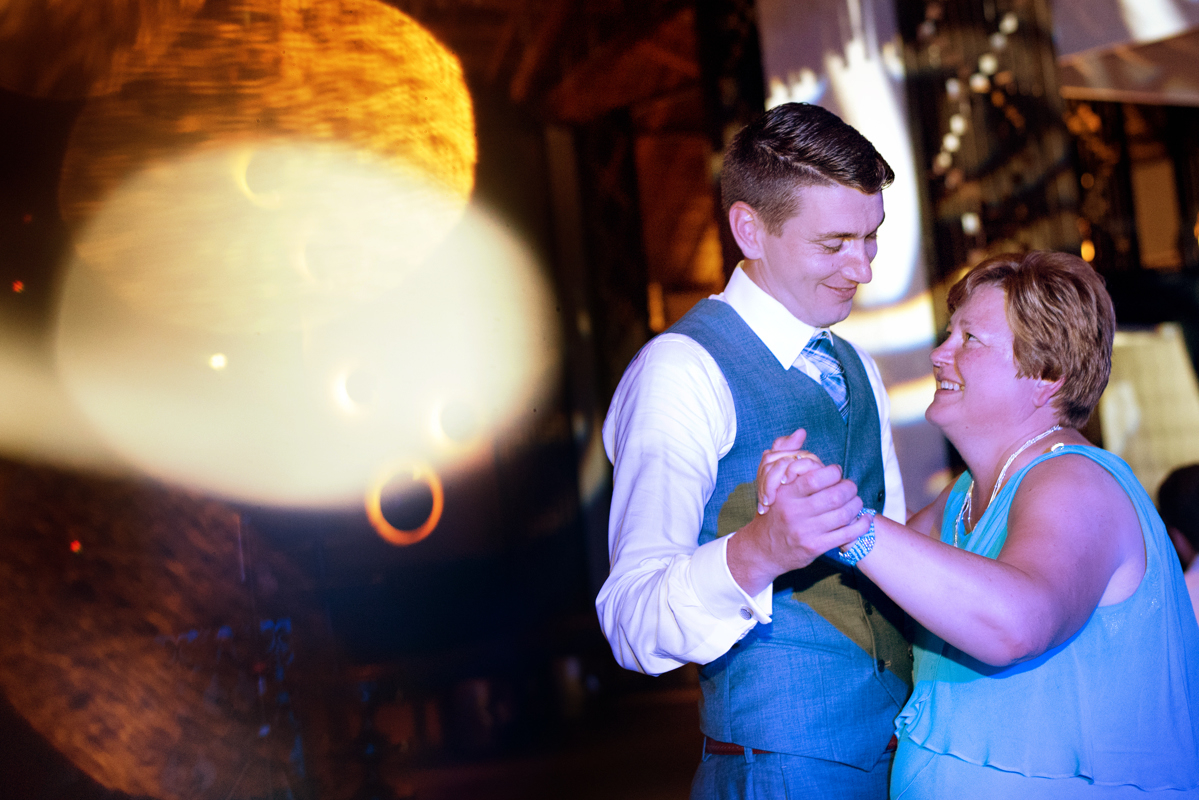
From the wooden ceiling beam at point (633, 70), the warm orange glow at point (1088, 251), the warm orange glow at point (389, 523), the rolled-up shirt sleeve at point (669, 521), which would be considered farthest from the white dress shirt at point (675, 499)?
the warm orange glow at point (389, 523)

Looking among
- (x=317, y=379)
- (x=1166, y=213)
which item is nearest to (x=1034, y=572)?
(x=317, y=379)

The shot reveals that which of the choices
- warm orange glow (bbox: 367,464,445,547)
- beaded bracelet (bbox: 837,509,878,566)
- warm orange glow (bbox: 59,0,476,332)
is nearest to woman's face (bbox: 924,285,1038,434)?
beaded bracelet (bbox: 837,509,878,566)

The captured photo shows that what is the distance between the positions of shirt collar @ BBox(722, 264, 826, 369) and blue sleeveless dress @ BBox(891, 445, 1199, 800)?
371 millimetres

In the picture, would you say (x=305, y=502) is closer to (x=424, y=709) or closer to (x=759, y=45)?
(x=424, y=709)

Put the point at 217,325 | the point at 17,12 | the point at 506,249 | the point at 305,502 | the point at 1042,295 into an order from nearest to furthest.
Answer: the point at 1042,295 < the point at 17,12 < the point at 217,325 < the point at 305,502 < the point at 506,249

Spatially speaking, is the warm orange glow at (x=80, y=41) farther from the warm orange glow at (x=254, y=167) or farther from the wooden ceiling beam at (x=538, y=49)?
the wooden ceiling beam at (x=538, y=49)

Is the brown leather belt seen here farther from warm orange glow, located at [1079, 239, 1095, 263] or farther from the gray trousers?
warm orange glow, located at [1079, 239, 1095, 263]

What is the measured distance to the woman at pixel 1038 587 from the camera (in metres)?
1.01

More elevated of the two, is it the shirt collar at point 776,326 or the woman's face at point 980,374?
the shirt collar at point 776,326

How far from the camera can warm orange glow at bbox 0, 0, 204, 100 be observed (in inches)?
200

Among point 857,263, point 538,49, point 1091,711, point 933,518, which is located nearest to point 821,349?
point 857,263

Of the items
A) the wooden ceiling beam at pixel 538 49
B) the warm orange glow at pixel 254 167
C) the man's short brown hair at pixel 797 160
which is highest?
the wooden ceiling beam at pixel 538 49

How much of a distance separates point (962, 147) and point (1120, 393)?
2.45m

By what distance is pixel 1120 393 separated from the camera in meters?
5.05
